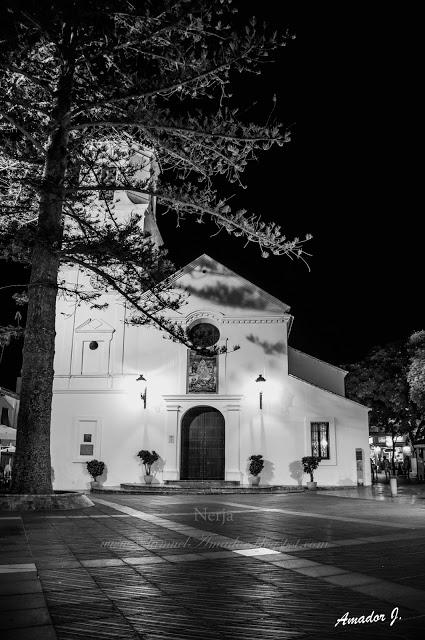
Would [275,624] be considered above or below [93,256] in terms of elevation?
below

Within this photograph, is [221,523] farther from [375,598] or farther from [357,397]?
[357,397]

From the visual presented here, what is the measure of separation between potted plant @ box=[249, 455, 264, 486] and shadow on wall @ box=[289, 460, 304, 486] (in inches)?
57.9

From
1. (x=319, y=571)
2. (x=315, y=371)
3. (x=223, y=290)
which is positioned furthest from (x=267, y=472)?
(x=319, y=571)

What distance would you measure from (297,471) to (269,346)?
5.53 m

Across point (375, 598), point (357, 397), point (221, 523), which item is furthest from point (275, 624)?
point (357, 397)

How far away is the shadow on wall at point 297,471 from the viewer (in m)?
23.4

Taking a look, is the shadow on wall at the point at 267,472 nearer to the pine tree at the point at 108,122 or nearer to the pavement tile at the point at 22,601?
the pine tree at the point at 108,122

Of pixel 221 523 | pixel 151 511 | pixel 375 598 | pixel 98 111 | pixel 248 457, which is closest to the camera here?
pixel 375 598

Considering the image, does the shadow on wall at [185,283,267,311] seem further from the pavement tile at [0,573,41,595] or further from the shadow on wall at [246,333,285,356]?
the pavement tile at [0,573,41,595]

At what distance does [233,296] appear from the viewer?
2556 cm

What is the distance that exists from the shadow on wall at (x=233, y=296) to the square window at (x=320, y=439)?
19.0 ft

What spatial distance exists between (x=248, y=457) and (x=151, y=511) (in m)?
12.6

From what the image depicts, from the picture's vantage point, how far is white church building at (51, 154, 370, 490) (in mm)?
23797

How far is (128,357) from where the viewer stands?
2509 cm
